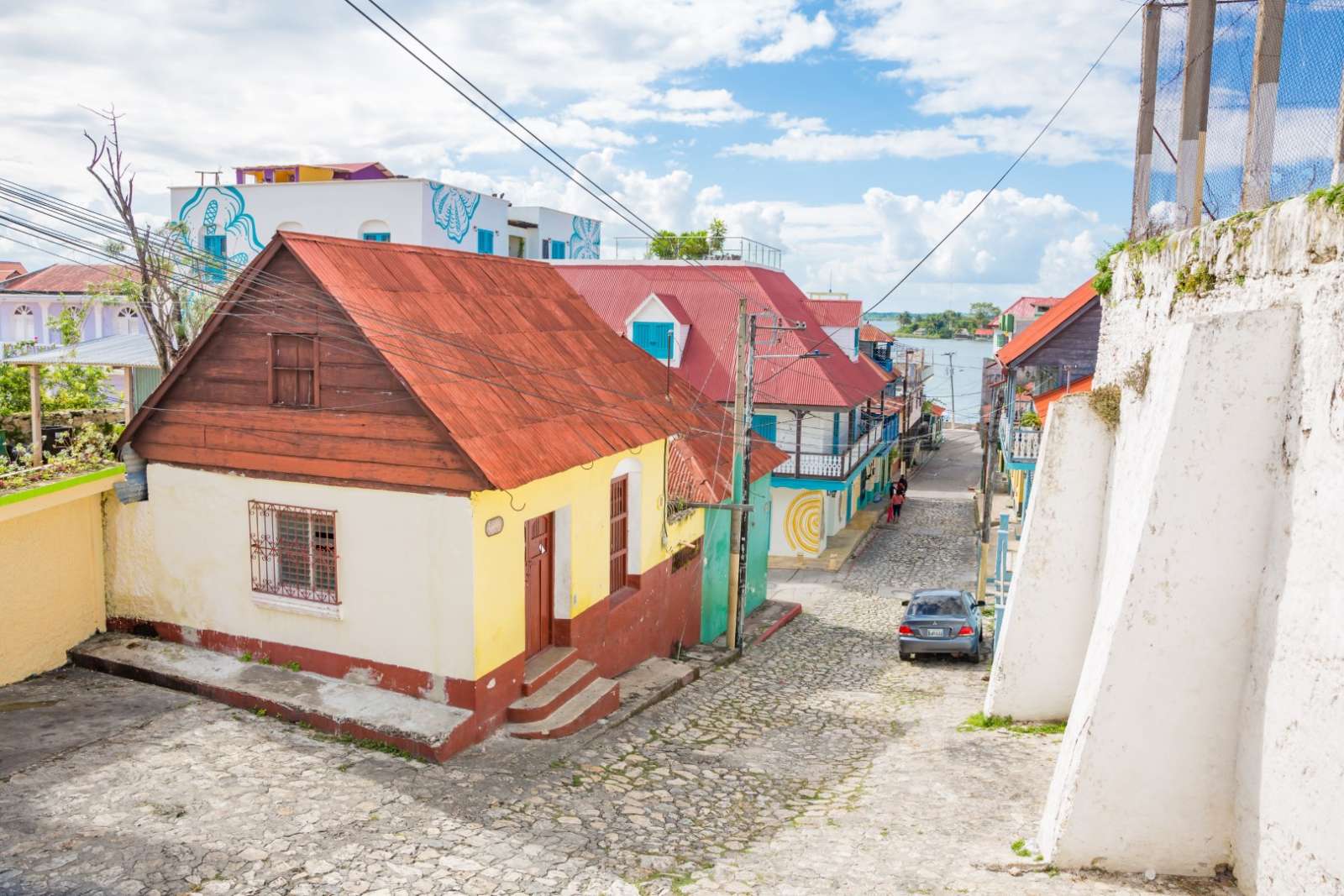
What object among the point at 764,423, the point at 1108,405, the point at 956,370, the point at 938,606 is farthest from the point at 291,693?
the point at 956,370

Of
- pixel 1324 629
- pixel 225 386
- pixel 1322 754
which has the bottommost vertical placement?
pixel 1322 754

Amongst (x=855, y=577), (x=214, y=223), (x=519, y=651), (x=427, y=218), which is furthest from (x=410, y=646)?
(x=214, y=223)

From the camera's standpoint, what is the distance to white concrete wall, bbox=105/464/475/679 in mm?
10570

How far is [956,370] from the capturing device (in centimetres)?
8156

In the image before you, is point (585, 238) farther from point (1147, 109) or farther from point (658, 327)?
point (1147, 109)

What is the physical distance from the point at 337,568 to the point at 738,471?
25.8ft

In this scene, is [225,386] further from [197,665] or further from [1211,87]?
[1211,87]

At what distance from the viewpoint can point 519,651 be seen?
11.4 meters

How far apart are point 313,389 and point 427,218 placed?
80.2 feet

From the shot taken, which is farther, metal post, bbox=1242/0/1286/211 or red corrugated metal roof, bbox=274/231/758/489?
red corrugated metal roof, bbox=274/231/758/489

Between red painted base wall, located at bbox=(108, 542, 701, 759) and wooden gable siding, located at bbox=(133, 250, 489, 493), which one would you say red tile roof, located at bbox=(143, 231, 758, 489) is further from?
red painted base wall, located at bbox=(108, 542, 701, 759)

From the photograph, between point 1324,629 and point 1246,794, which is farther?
point 1246,794

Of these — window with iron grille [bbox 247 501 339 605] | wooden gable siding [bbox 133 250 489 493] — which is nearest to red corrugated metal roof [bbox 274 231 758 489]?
wooden gable siding [bbox 133 250 489 493]

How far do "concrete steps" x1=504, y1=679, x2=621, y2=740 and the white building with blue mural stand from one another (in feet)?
80.2
